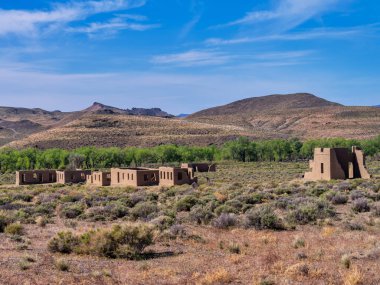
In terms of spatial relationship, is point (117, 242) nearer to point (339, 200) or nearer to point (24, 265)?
point (24, 265)

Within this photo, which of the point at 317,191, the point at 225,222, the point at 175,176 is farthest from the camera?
the point at 175,176

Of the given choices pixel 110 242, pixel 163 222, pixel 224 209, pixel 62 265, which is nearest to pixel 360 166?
pixel 224 209

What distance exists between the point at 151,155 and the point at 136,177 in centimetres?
4490

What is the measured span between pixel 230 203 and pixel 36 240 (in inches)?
422

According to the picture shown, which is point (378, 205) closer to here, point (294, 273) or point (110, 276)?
point (294, 273)

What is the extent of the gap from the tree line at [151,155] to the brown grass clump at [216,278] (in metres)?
72.6

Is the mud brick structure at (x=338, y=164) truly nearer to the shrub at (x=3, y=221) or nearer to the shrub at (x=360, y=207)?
the shrub at (x=360, y=207)

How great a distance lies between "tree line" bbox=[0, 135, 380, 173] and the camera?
8412 centimetres

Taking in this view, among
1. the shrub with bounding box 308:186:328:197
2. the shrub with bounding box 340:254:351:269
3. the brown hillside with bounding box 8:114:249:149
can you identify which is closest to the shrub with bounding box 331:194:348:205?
the shrub with bounding box 308:186:328:197

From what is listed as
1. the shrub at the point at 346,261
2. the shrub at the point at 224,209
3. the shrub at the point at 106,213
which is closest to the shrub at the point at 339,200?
the shrub at the point at 224,209

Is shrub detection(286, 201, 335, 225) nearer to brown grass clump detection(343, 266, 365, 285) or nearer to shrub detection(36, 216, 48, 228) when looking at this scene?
brown grass clump detection(343, 266, 365, 285)

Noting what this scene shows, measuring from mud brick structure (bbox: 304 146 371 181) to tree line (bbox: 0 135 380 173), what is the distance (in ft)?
171

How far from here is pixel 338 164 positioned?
37.9m

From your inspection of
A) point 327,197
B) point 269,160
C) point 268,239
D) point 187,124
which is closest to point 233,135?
point 187,124
